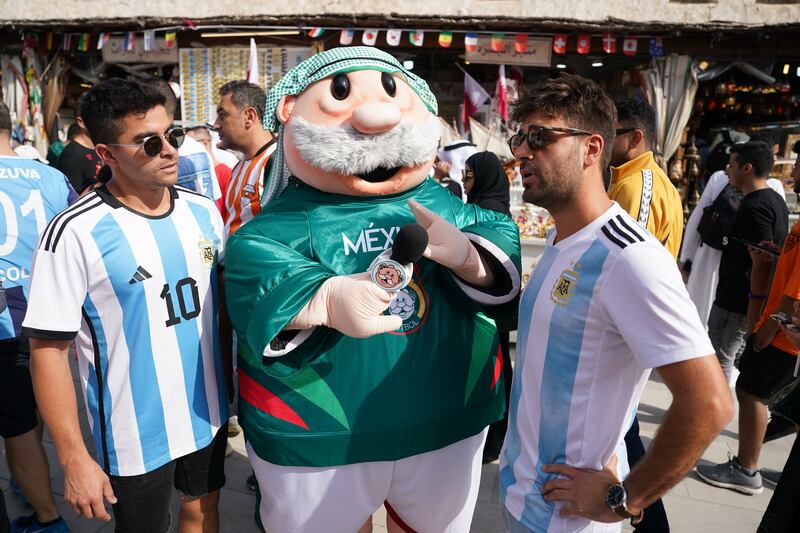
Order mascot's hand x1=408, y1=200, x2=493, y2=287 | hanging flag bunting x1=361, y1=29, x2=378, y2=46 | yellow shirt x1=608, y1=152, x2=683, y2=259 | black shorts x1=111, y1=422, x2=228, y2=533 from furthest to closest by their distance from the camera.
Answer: hanging flag bunting x1=361, y1=29, x2=378, y2=46 < yellow shirt x1=608, y1=152, x2=683, y2=259 < black shorts x1=111, y1=422, x2=228, y2=533 < mascot's hand x1=408, y1=200, x2=493, y2=287

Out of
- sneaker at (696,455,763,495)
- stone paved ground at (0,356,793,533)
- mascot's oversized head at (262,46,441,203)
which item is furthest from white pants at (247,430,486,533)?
sneaker at (696,455,763,495)

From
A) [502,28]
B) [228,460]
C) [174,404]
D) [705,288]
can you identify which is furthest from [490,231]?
[502,28]

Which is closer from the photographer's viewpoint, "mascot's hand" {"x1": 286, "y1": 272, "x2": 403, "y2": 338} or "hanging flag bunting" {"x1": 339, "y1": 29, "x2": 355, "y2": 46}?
"mascot's hand" {"x1": 286, "y1": 272, "x2": 403, "y2": 338}

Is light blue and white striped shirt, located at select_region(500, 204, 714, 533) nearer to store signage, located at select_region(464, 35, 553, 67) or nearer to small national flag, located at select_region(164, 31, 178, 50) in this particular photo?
store signage, located at select_region(464, 35, 553, 67)

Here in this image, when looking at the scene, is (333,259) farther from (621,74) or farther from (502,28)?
(621,74)

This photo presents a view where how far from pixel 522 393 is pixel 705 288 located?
13.9 feet

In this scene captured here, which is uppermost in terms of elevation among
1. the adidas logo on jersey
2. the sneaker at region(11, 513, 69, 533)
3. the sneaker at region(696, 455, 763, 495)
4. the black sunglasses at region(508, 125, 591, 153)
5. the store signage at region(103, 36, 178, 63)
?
the store signage at region(103, 36, 178, 63)

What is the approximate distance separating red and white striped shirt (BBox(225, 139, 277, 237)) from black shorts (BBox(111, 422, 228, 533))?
160cm

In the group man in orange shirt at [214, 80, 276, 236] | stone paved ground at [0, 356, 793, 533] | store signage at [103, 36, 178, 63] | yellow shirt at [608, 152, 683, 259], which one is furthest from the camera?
store signage at [103, 36, 178, 63]

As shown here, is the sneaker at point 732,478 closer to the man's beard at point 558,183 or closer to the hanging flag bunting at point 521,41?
the man's beard at point 558,183

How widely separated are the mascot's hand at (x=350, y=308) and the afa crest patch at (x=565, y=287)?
444 mm

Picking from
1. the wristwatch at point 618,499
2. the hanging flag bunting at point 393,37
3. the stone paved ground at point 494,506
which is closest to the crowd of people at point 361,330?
the wristwatch at point 618,499

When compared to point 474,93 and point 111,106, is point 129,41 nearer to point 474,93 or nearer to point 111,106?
point 474,93

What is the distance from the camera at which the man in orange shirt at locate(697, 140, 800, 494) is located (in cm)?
276
